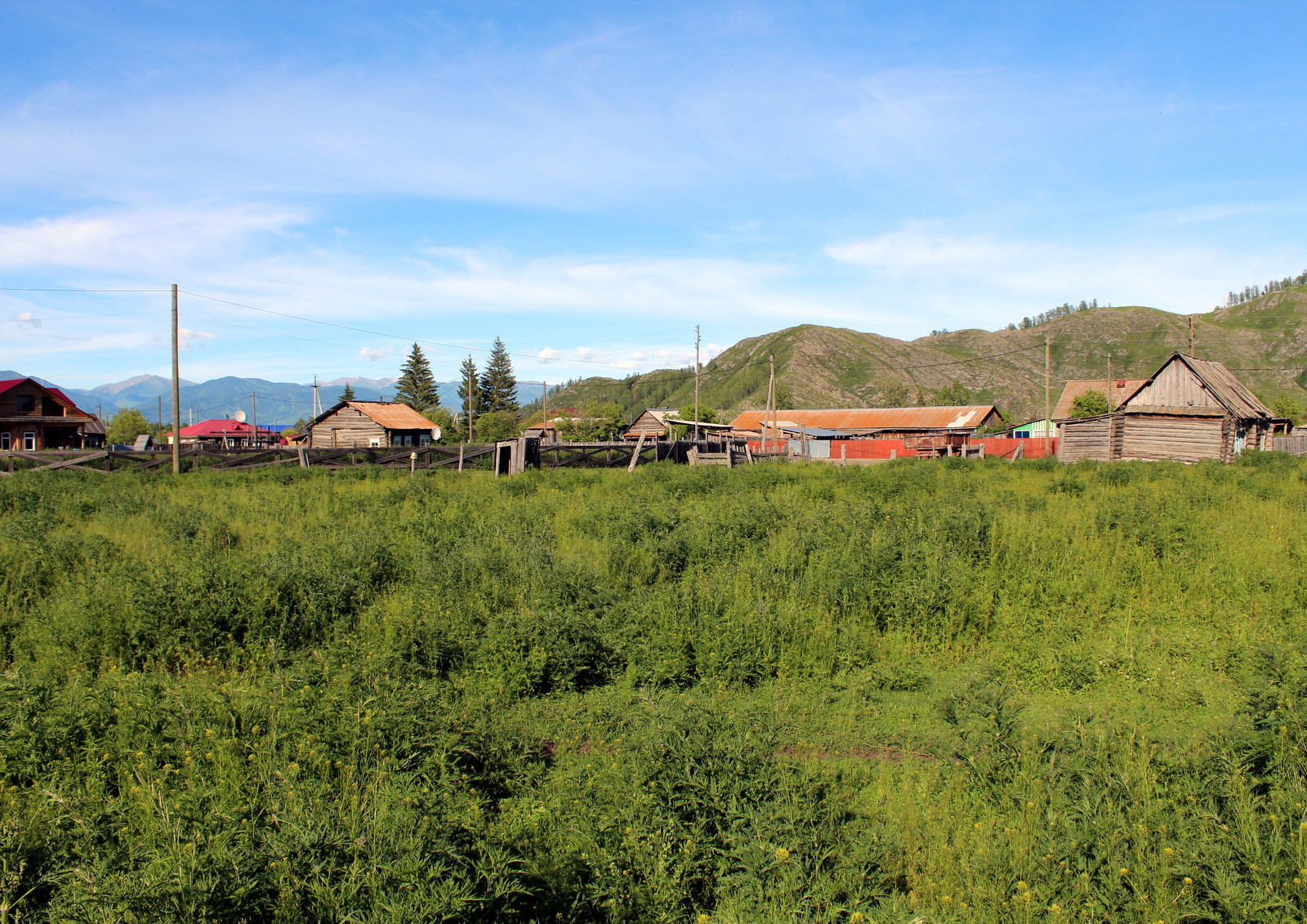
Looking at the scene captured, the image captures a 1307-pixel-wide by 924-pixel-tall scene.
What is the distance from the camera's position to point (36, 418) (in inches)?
2003

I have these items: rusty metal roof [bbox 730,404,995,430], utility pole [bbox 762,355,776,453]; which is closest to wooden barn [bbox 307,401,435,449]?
utility pole [bbox 762,355,776,453]

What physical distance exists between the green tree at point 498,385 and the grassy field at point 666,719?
267 ft

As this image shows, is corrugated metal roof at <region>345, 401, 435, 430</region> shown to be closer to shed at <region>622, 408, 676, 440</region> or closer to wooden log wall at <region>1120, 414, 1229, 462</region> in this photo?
shed at <region>622, 408, 676, 440</region>

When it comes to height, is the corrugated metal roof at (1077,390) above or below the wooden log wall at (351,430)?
above

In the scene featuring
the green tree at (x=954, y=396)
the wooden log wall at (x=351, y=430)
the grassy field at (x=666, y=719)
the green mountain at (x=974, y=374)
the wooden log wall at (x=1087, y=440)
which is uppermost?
the green mountain at (x=974, y=374)

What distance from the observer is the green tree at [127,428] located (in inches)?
3344

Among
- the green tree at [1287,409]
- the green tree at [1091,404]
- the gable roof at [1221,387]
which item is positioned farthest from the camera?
the green tree at [1287,409]

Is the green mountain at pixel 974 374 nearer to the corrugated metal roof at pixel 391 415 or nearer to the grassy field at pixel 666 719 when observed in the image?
the corrugated metal roof at pixel 391 415

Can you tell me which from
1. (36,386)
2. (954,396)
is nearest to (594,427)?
(36,386)

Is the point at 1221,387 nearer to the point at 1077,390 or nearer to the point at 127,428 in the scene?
the point at 1077,390

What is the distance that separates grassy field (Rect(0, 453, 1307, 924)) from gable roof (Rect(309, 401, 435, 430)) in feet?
123

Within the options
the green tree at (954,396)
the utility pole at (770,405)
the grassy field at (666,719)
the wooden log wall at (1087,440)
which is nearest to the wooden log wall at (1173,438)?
the wooden log wall at (1087,440)

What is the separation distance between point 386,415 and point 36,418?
26.3 m

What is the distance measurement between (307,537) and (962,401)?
10346 cm
